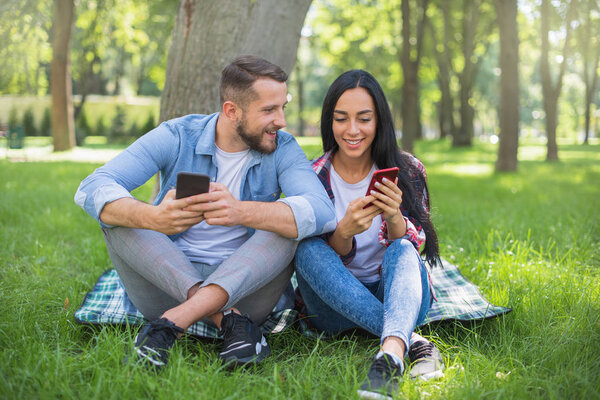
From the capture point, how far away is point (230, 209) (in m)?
2.62

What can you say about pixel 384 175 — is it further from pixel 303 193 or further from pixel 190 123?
pixel 190 123

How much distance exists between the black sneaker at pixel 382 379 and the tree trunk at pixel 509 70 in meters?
10.2

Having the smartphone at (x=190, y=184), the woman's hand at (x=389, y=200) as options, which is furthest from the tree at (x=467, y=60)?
the smartphone at (x=190, y=184)

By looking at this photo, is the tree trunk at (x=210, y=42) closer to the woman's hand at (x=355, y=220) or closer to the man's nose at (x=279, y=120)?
the man's nose at (x=279, y=120)

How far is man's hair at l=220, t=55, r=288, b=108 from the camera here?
3.09 m

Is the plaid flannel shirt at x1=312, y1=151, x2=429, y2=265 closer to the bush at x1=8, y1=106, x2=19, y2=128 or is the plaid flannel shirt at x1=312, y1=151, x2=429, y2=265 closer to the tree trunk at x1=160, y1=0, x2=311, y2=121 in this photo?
the tree trunk at x1=160, y1=0, x2=311, y2=121

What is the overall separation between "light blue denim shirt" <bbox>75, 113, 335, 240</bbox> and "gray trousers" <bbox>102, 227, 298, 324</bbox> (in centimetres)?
16

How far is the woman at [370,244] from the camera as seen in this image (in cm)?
252

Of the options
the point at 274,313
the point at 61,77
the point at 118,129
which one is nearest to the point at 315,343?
the point at 274,313

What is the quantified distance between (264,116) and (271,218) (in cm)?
70

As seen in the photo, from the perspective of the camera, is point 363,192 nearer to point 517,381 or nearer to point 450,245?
point 517,381

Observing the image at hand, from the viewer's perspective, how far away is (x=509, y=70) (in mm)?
11219

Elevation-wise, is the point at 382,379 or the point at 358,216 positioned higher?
the point at 358,216

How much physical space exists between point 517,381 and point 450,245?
9.20 feet
